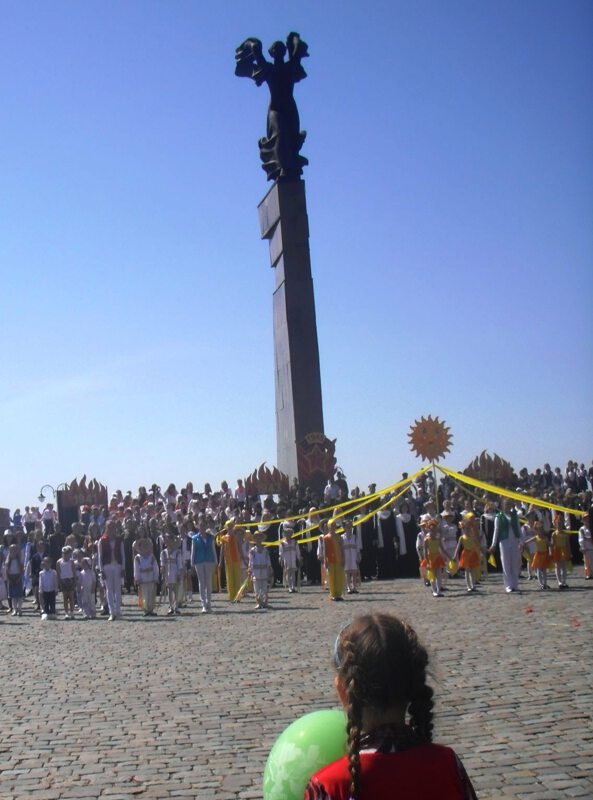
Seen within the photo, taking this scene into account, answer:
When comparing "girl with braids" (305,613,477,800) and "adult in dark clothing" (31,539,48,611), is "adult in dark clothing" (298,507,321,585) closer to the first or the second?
"adult in dark clothing" (31,539,48,611)

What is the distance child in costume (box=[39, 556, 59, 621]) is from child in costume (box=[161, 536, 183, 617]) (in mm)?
2275

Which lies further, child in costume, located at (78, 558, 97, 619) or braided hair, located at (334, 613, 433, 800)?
child in costume, located at (78, 558, 97, 619)

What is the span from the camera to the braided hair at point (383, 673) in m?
2.76

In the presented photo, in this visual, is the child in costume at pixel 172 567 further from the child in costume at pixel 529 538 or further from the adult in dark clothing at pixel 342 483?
the adult in dark clothing at pixel 342 483

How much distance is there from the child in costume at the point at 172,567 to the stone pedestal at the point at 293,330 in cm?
1086

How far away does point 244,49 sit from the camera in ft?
120

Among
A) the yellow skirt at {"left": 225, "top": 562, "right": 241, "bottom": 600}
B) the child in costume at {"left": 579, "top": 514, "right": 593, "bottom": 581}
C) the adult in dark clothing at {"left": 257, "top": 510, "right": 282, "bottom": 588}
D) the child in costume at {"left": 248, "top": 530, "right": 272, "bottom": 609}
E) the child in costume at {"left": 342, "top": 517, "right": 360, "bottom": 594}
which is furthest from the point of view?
the adult in dark clothing at {"left": 257, "top": 510, "right": 282, "bottom": 588}

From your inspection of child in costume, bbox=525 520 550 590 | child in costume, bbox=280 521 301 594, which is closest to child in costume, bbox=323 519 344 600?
child in costume, bbox=280 521 301 594

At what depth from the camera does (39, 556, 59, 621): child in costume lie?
22125 millimetres

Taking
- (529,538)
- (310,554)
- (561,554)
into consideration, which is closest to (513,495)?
(529,538)

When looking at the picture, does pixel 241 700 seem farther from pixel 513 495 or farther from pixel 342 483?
pixel 342 483

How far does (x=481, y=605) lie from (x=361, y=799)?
53.6 feet

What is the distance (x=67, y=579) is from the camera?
2252 cm

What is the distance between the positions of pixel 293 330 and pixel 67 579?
1402 centimetres
